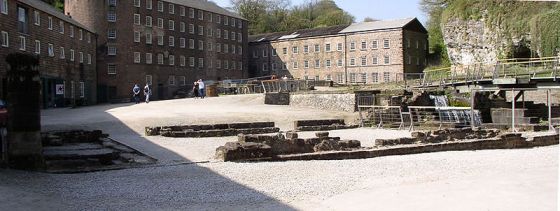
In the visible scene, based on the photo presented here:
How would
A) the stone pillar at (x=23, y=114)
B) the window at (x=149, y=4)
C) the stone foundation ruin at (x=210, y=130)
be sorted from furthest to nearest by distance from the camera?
the window at (x=149, y=4), the stone foundation ruin at (x=210, y=130), the stone pillar at (x=23, y=114)

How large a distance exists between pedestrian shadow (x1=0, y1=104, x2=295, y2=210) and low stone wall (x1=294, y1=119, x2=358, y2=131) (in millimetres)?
12640

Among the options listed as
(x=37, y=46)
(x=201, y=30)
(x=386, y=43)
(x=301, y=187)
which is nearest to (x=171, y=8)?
(x=201, y=30)

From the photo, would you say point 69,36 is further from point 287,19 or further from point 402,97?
point 287,19

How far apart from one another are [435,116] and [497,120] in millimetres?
3264

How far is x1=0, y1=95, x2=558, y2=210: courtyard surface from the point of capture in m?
8.60

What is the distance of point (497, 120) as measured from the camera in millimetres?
29234

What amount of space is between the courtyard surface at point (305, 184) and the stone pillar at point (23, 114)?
624mm

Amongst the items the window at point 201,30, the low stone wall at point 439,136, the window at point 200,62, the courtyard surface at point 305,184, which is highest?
the window at point 201,30

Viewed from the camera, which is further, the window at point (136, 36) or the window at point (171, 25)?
the window at point (171, 25)

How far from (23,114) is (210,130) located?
10.5 m

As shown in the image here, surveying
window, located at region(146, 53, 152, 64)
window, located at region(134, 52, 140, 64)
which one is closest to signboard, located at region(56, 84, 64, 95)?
window, located at region(134, 52, 140, 64)

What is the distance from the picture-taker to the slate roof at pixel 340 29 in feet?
232

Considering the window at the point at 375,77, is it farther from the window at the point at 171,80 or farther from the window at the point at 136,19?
the window at the point at 136,19

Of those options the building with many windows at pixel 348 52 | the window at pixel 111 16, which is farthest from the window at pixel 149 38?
the building with many windows at pixel 348 52
